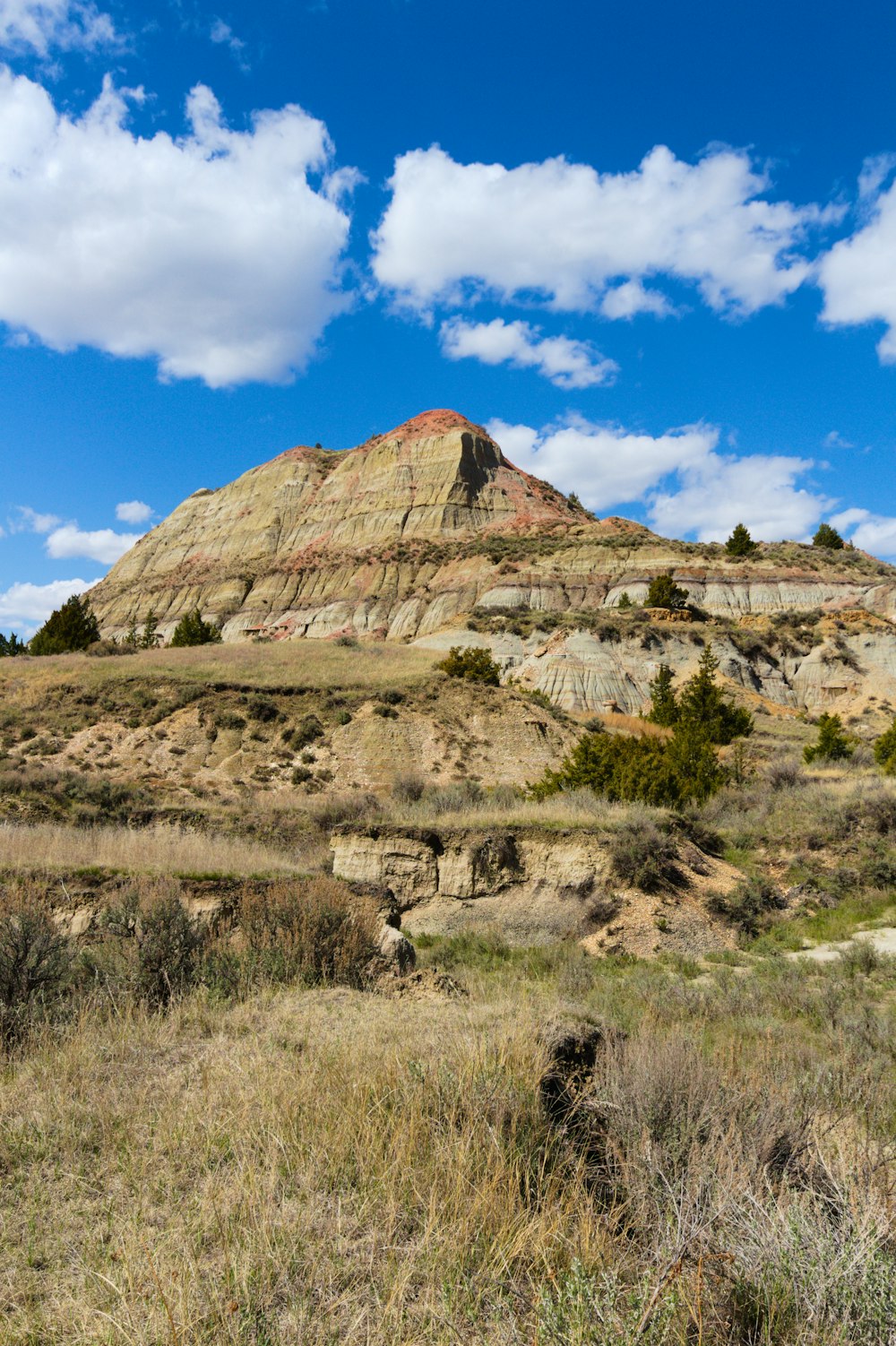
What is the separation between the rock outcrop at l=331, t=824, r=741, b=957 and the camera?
13414 millimetres

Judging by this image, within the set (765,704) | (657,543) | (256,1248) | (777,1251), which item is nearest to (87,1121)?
(256,1248)

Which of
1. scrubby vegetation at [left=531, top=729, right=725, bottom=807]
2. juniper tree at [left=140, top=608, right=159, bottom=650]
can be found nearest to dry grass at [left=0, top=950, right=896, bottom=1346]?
scrubby vegetation at [left=531, top=729, right=725, bottom=807]

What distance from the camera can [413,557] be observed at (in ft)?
228

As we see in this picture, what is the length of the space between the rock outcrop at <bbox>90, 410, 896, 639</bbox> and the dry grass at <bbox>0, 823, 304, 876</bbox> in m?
37.6

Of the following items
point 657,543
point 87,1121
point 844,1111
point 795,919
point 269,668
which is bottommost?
point 795,919

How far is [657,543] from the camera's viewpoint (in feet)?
202

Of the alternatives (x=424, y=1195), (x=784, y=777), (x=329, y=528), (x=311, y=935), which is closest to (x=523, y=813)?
(x=311, y=935)

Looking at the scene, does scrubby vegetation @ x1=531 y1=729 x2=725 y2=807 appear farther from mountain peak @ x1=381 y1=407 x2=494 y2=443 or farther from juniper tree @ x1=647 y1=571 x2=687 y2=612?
mountain peak @ x1=381 y1=407 x2=494 y2=443

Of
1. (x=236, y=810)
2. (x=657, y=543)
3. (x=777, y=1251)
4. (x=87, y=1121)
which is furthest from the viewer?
(x=657, y=543)

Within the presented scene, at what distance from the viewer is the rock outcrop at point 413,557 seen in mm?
55938

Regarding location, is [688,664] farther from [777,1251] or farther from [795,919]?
[777,1251]

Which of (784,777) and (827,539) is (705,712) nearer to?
(784,777)

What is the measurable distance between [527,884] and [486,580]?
4691 centimetres

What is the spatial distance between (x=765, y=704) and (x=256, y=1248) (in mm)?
43760
